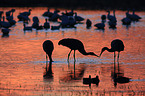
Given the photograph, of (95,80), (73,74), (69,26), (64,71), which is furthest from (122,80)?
(69,26)

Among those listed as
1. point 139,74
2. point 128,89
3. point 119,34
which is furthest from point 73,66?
point 119,34

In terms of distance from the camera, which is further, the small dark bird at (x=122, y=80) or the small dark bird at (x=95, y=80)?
the small dark bird at (x=122, y=80)

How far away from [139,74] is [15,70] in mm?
4766

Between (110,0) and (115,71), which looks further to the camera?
(110,0)

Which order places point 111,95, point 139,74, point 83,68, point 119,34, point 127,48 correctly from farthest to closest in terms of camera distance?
point 119,34 → point 127,48 → point 83,68 → point 139,74 → point 111,95

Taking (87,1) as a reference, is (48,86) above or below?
below

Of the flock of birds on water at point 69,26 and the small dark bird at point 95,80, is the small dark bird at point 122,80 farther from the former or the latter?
the small dark bird at point 95,80

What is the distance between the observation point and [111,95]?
41.2ft

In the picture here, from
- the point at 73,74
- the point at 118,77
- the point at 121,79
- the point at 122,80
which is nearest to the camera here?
the point at 122,80

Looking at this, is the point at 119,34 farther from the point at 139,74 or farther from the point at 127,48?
the point at 139,74

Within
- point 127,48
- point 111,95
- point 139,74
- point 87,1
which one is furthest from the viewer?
point 87,1

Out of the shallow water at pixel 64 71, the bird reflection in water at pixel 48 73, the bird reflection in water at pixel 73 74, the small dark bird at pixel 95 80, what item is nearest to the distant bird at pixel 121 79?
the shallow water at pixel 64 71

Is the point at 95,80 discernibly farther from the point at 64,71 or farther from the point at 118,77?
the point at 64,71

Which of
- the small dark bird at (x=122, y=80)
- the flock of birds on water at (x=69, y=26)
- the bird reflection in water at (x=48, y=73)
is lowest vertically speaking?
the small dark bird at (x=122, y=80)
